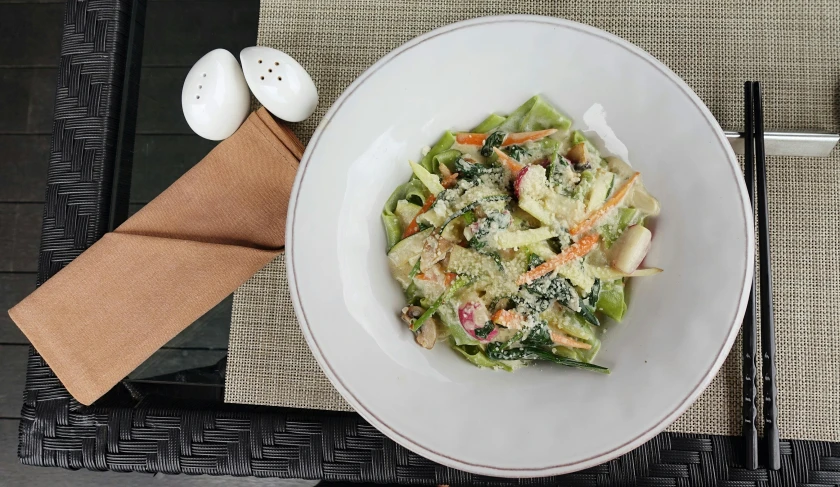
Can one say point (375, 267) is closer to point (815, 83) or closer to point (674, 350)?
point (674, 350)

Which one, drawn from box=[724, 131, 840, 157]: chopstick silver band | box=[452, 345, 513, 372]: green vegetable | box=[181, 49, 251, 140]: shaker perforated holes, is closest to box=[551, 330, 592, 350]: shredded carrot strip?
box=[452, 345, 513, 372]: green vegetable

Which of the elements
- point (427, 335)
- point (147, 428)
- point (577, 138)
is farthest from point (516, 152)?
point (147, 428)

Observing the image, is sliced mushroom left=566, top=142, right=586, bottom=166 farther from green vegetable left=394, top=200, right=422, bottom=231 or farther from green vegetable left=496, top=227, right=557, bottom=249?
green vegetable left=394, top=200, right=422, bottom=231

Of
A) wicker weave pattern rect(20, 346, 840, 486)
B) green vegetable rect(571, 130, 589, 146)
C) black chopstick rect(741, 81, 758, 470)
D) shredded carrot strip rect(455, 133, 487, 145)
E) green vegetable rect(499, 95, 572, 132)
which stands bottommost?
wicker weave pattern rect(20, 346, 840, 486)

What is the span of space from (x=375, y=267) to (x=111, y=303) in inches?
29.8

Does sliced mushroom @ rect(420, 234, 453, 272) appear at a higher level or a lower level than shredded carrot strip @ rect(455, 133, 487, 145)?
lower

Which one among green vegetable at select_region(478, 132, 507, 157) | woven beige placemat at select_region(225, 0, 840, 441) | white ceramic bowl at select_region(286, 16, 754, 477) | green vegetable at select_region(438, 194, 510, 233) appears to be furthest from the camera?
woven beige placemat at select_region(225, 0, 840, 441)

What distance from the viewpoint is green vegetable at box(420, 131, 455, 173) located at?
138cm

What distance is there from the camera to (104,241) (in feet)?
4.99

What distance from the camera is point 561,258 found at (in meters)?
1.23

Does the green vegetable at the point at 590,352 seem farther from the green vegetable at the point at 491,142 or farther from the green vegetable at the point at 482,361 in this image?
the green vegetable at the point at 491,142

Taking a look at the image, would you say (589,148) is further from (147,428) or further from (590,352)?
(147,428)

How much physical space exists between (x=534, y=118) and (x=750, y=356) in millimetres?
823

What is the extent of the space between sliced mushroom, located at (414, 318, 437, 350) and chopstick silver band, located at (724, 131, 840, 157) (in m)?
0.95
